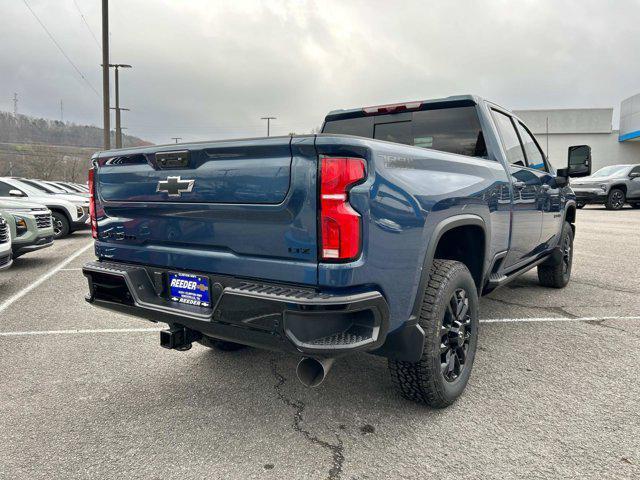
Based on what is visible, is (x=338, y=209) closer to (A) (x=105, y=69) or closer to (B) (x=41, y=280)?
(B) (x=41, y=280)

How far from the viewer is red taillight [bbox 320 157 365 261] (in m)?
2.05

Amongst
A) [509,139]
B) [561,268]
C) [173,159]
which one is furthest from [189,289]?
[561,268]

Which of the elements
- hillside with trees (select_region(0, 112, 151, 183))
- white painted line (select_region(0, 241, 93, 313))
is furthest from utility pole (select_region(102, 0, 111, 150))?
hillside with trees (select_region(0, 112, 151, 183))

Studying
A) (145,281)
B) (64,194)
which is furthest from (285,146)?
(64,194)

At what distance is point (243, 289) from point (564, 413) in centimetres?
199

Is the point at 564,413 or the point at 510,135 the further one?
the point at 510,135

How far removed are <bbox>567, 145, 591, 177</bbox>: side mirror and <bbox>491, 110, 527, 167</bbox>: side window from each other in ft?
3.38

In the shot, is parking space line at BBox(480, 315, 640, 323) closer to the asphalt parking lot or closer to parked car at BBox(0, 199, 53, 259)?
the asphalt parking lot

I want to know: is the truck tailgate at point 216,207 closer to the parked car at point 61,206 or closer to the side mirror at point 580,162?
the side mirror at point 580,162

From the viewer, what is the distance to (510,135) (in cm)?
414

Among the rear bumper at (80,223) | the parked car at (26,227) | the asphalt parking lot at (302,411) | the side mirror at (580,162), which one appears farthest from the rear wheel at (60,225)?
the side mirror at (580,162)

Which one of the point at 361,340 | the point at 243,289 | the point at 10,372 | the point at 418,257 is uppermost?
the point at 418,257

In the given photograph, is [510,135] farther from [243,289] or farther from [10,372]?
[10,372]

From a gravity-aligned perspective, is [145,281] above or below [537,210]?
below
